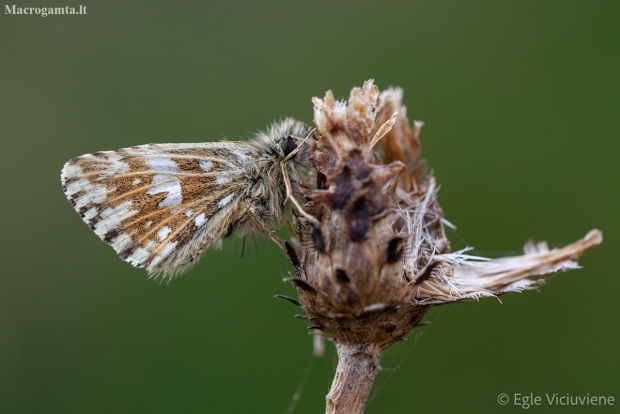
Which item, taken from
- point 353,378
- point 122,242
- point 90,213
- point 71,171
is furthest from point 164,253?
point 353,378

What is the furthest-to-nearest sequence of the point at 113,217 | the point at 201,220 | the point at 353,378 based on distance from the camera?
1. the point at 113,217
2. the point at 201,220
3. the point at 353,378

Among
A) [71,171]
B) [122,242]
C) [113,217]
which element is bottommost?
[122,242]

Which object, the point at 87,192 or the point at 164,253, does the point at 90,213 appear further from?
the point at 164,253

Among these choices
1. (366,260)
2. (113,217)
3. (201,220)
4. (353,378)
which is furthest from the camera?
(113,217)

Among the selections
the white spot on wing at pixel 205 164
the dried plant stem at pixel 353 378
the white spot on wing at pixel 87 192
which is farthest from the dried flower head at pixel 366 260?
the white spot on wing at pixel 87 192

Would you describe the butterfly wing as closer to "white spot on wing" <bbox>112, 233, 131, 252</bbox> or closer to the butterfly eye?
"white spot on wing" <bbox>112, 233, 131, 252</bbox>

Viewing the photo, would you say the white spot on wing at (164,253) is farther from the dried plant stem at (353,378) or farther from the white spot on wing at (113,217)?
the dried plant stem at (353,378)
